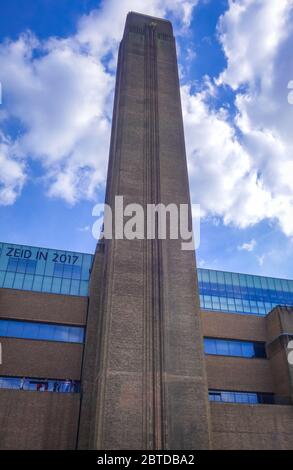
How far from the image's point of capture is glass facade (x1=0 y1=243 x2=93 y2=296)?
3369cm

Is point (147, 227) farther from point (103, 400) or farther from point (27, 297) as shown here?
point (103, 400)

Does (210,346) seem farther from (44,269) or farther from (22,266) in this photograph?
(22,266)

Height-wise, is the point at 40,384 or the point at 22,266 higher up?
the point at 22,266

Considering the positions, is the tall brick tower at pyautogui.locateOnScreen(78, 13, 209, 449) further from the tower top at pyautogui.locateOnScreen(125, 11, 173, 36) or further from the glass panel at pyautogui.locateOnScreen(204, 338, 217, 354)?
the tower top at pyautogui.locateOnScreen(125, 11, 173, 36)

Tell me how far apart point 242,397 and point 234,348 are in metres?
3.75

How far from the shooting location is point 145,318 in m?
24.8

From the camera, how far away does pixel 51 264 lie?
35469mm

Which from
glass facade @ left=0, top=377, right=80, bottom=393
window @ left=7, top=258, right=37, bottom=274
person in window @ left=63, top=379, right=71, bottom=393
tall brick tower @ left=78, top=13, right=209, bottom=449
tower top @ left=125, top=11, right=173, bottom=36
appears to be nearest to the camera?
tall brick tower @ left=78, top=13, right=209, bottom=449

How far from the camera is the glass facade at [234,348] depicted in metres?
31.0

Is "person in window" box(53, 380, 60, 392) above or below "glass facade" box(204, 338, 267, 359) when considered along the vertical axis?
below

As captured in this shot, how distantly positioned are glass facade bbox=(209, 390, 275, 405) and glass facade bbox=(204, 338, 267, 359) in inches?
113

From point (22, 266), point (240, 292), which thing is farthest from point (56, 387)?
point (240, 292)

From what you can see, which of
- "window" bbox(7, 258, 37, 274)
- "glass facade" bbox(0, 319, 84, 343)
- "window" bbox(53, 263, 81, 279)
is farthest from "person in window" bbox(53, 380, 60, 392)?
"window" bbox(7, 258, 37, 274)
